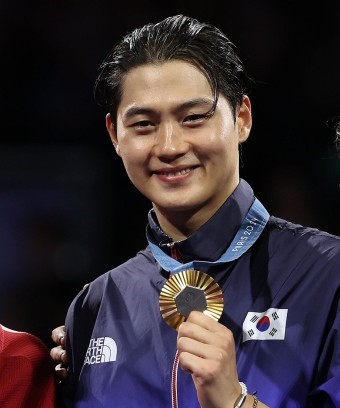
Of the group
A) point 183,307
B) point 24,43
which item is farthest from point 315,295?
point 24,43

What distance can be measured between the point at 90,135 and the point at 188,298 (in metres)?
2.41

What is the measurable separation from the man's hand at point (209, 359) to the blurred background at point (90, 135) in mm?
2029

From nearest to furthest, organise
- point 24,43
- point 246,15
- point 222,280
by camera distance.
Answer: point 222,280
point 246,15
point 24,43

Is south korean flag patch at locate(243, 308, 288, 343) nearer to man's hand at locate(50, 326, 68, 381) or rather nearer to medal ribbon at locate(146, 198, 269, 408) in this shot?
medal ribbon at locate(146, 198, 269, 408)

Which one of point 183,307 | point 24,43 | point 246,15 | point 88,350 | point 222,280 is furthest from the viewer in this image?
point 24,43

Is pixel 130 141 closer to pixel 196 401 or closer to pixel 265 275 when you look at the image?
pixel 265 275

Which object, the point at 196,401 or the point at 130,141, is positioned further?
the point at 130,141

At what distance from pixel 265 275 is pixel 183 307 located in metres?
0.31

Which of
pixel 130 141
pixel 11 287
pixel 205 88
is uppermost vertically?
pixel 205 88

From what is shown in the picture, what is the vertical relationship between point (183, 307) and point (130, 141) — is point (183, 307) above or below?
below

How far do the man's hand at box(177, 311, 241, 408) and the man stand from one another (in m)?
0.03

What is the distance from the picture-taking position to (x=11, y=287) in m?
3.87

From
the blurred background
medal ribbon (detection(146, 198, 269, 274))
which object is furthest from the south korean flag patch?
the blurred background

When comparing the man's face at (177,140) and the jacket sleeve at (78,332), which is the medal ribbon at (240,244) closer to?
the man's face at (177,140)
